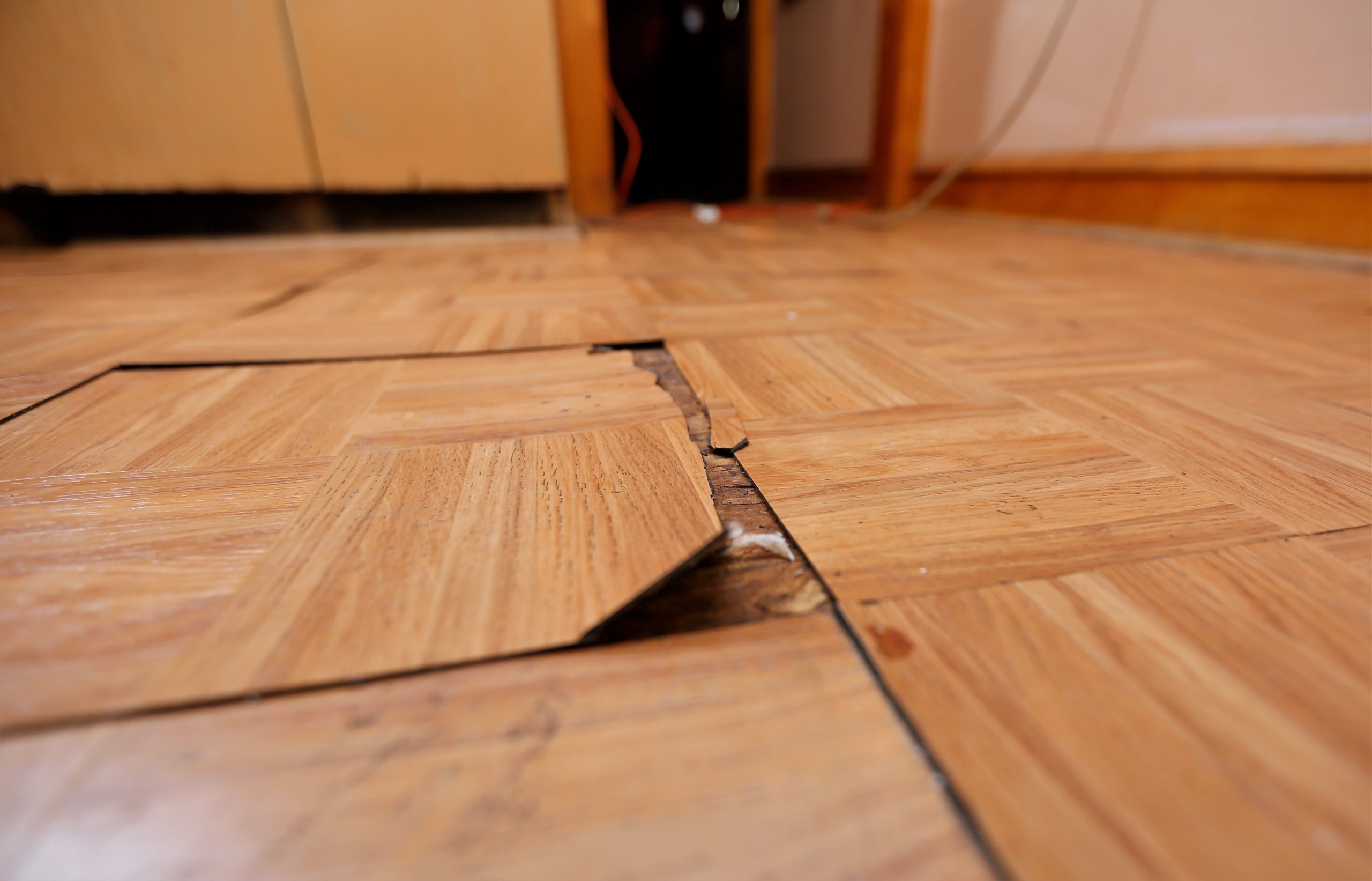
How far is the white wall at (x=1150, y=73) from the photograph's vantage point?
2.92 ft

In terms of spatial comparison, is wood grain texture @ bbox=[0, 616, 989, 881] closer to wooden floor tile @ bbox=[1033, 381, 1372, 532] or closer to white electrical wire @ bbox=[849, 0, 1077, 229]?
wooden floor tile @ bbox=[1033, 381, 1372, 532]

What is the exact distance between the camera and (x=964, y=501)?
0.93ft

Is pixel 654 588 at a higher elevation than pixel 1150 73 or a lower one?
lower

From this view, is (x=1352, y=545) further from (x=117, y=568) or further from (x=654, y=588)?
(x=117, y=568)

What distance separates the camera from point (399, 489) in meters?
0.29

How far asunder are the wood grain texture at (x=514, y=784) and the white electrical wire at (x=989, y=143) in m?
1.48

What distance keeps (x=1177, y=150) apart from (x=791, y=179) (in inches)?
64.9

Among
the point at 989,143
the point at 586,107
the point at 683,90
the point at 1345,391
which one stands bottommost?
the point at 1345,391

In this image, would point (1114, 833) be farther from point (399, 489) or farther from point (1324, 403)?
point (1324, 403)

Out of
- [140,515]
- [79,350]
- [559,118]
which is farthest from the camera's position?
[559,118]

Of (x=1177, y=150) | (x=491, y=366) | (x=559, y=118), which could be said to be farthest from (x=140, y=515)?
(x=1177, y=150)

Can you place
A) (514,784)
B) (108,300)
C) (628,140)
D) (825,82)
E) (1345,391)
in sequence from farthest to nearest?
1. (628,140)
2. (825,82)
3. (108,300)
4. (1345,391)
5. (514,784)

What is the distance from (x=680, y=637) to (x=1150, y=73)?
1396 millimetres

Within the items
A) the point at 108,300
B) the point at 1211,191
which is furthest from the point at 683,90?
the point at 108,300
